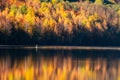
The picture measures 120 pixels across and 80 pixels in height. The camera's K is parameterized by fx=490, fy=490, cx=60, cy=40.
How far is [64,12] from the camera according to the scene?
584 feet

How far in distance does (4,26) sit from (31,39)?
8444 mm

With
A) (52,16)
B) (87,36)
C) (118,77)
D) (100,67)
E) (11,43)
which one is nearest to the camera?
(118,77)

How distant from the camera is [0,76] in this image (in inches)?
1737

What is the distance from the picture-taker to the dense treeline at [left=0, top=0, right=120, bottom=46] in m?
136

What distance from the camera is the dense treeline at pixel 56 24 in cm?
13650

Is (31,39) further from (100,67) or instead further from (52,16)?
(100,67)

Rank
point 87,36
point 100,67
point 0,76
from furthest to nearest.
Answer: point 87,36 → point 100,67 → point 0,76

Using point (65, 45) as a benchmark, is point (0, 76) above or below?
above

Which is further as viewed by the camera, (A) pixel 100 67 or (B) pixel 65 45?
(B) pixel 65 45

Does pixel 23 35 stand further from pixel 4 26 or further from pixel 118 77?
pixel 118 77

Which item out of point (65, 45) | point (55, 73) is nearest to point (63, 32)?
point (65, 45)

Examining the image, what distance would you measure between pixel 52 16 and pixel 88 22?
1277 cm

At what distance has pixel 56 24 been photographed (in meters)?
158

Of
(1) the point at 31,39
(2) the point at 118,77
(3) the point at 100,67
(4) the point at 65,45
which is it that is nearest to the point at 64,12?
(4) the point at 65,45
